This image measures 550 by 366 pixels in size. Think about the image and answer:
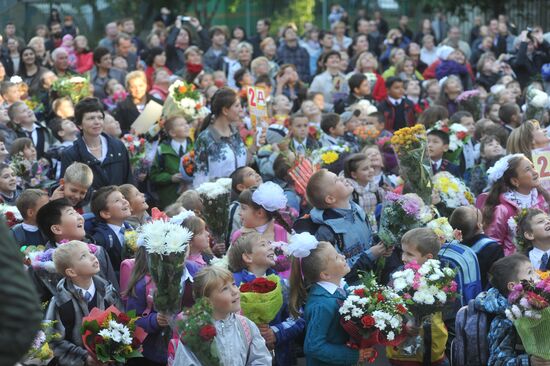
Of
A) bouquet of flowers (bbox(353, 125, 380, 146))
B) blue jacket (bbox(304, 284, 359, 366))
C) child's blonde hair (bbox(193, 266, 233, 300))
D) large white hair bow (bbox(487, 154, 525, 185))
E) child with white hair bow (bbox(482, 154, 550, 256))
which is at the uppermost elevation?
child's blonde hair (bbox(193, 266, 233, 300))

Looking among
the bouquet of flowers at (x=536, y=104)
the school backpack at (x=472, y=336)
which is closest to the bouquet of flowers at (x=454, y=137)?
the bouquet of flowers at (x=536, y=104)

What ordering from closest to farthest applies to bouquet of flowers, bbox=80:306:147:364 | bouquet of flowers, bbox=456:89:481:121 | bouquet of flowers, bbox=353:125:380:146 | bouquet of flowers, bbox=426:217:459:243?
bouquet of flowers, bbox=80:306:147:364
bouquet of flowers, bbox=426:217:459:243
bouquet of flowers, bbox=353:125:380:146
bouquet of flowers, bbox=456:89:481:121

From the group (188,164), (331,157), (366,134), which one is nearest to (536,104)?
(366,134)

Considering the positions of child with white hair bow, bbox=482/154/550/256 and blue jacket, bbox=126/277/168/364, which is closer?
blue jacket, bbox=126/277/168/364

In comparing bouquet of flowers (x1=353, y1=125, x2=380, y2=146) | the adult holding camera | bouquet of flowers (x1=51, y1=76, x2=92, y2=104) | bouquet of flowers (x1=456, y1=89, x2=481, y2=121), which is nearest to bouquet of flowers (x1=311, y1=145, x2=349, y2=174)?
bouquet of flowers (x1=353, y1=125, x2=380, y2=146)

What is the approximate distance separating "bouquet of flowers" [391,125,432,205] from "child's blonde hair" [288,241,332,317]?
7.38 feet

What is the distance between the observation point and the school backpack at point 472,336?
667cm

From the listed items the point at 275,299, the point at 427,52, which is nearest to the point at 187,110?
the point at 275,299

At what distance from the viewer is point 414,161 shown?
9.06 m

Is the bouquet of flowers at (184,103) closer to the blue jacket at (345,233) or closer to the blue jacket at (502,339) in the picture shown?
the blue jacket at (345,233)

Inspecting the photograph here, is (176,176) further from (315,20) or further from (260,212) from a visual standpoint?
(315,20)

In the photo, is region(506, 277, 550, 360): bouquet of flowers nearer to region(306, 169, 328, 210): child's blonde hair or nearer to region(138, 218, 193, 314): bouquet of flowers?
region(138, 218, 193, 314): bouquet of flowers

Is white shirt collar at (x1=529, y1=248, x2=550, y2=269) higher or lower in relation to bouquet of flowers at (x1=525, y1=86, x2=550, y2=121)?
higher

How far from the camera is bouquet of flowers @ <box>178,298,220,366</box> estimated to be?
554cm
